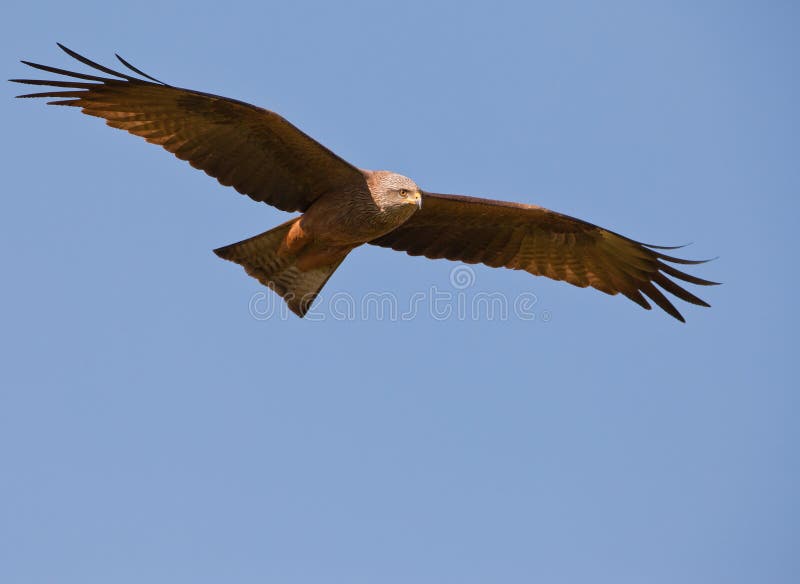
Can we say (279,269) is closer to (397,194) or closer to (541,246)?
(397,194)

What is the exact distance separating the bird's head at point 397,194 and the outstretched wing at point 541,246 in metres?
0.91

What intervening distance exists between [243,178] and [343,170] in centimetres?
86

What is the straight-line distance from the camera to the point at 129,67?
895cm

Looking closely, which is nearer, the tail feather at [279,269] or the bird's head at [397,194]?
the bird's head at [397,194]

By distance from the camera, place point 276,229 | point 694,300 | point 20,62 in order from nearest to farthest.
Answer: point 20,62 < point 276,229 < point 694,300

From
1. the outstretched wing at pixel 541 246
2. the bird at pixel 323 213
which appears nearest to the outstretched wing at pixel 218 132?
the bird at pixel 323 213

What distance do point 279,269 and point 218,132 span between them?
142 centimetres

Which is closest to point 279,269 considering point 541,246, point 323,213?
point 323,213

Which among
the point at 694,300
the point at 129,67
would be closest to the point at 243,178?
the point at 129,67

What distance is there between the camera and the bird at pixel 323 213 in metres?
9.40

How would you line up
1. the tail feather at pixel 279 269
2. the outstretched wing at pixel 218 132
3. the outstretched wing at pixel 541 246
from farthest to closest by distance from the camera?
the outstretched wing at pixel 541 246 < the tail feather at pixel 279 269 < the outstretched wing at pixel 218 132

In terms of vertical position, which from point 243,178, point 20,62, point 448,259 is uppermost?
point 448,259

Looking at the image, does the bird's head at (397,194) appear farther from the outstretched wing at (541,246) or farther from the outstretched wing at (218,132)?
the outstretched wing at (541,246)

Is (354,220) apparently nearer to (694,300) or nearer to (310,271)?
(310,271)
